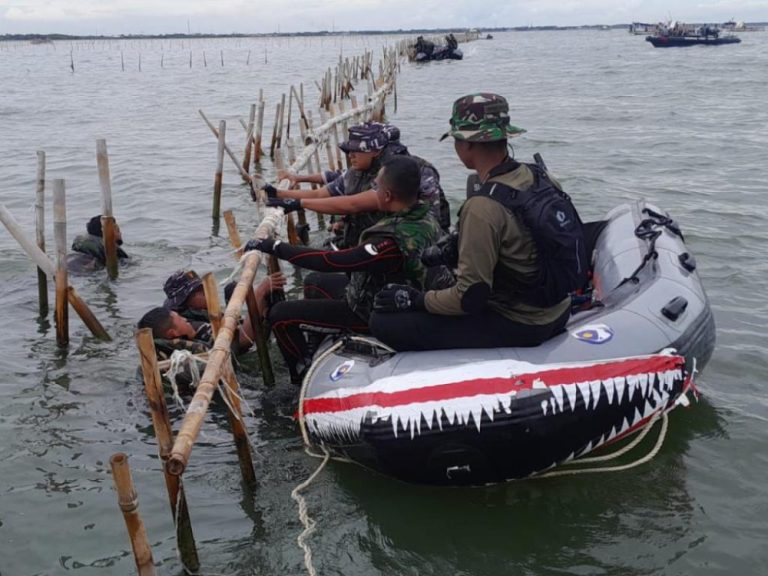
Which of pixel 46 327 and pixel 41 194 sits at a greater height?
pixel 41 194

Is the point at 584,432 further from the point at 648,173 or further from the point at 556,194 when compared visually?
the point at 648,173

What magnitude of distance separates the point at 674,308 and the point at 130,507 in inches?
146

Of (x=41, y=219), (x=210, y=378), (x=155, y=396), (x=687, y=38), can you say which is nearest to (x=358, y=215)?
(x=210, y=378)

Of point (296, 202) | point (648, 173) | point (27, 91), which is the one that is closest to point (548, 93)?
point (648, 173)

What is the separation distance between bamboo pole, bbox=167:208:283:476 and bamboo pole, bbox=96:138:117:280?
3693 millimetres

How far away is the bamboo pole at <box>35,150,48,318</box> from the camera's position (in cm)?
818

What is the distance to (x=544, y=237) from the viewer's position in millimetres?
4316

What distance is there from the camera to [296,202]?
5965mm

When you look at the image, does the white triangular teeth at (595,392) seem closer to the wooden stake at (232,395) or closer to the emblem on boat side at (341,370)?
the emblem on boat side at (341,370)

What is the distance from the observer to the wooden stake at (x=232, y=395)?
4482mm

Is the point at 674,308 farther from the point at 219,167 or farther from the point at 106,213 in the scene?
the point at 219,167

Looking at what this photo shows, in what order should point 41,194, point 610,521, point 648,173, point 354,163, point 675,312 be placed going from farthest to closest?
point 648,173
point 41,194
point 354,163
point 675,312
point 610,521

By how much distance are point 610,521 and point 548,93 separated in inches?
1188

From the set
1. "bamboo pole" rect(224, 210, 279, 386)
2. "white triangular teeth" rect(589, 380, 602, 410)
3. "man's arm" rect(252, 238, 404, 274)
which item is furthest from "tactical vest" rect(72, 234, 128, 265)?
"white triangular teeth" rect(589, 380, 602, 410)
